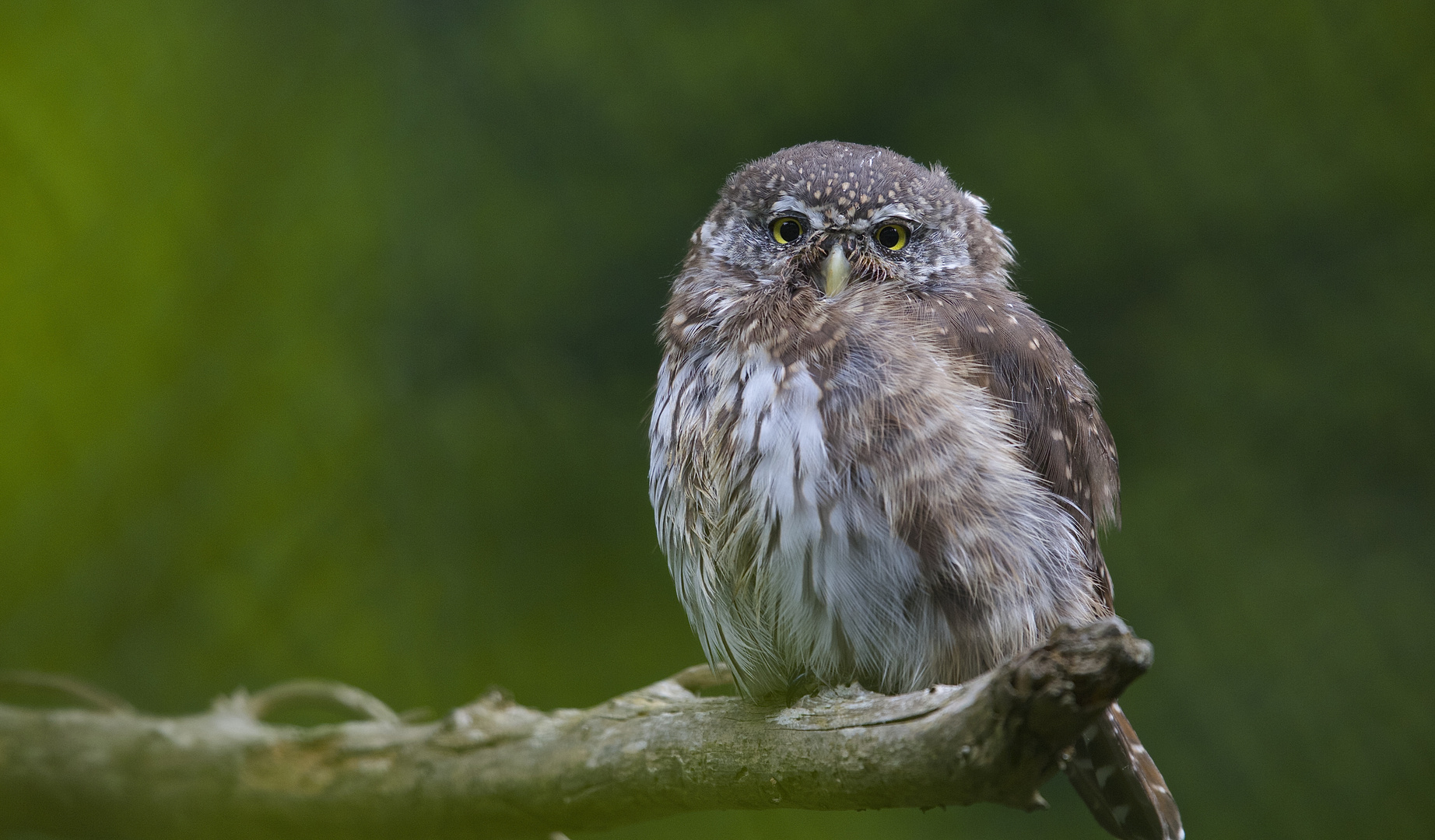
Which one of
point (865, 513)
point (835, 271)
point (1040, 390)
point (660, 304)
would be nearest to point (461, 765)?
point (865, 513)

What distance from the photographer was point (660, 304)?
10.7ft

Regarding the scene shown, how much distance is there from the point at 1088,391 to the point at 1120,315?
4.77 feet

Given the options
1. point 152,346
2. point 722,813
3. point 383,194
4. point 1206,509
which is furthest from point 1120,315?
point 152,346

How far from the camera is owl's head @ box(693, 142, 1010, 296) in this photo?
2.08 metres

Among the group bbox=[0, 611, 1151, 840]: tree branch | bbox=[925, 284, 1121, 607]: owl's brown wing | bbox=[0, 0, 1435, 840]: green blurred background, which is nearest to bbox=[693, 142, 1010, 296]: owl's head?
bbox=[925, 284, 1121, 607]: owl's brown wing

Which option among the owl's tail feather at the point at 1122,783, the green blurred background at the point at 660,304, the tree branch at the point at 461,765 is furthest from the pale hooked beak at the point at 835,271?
the green blurred background at the point at 660,304

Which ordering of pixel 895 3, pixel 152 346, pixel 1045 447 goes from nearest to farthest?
1. pixel 1045 447
2. pixel 152 346
3. pixel 895 3

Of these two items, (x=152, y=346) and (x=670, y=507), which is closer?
(x=670, y=507)

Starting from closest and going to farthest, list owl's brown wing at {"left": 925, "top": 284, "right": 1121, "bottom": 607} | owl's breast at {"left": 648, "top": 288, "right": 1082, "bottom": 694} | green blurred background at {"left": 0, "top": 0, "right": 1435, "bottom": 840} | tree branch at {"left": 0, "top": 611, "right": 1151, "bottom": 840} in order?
1. tree branch at {"left": 0, "top": 611, "right": 1151, "bottom": 840}
2. owl's breast at {"left": 648, "top": 288, "right": 1082, "bottom": 694}
3. owl's brown wing at {"left": 925, "top": 284, "right": 1121, "bottom": 607}
4. green blurred background at {"left": 0, "top": 0, "right": 1435, "bottom": 840}

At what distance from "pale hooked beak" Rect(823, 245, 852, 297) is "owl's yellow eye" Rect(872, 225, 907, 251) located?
109 mm

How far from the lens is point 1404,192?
3291 mm

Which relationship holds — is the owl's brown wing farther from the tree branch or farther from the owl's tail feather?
the tree branch

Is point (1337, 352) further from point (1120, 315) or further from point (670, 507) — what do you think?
point (670, 507)

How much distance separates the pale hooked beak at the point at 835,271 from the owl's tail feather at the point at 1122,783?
0.87 metres
